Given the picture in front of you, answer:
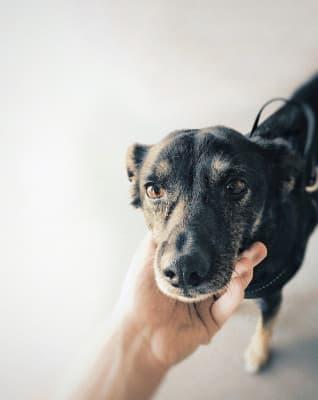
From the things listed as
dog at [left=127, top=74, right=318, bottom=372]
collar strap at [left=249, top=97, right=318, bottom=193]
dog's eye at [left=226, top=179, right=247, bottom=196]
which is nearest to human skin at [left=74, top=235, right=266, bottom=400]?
dog at [left=127, top=74, right=318, bottom=372]

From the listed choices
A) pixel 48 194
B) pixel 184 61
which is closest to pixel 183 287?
pixel 48 194

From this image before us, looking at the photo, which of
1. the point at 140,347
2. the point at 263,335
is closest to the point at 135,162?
the point at 140,347

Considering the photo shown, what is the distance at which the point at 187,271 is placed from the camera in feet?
3.04

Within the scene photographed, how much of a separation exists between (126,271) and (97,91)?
0.66 metres

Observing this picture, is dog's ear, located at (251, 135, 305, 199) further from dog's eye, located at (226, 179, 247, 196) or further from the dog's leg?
the dog's leg

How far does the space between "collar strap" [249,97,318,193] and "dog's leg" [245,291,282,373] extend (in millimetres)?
462

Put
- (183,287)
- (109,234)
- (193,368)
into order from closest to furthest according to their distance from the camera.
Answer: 1. (183,287)
2. (193,368)
3. (109,234)

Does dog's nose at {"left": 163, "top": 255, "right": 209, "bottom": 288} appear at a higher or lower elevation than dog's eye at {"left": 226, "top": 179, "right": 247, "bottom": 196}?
lower

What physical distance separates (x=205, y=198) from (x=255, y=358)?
1.91ft

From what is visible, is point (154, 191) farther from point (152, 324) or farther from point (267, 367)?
point (267, 367)

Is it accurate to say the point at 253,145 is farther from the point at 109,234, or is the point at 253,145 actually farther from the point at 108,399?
the point at 108,399

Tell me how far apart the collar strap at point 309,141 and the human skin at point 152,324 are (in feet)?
1.35

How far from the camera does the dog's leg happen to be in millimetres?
1162

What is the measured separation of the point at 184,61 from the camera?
→ 1357mm
